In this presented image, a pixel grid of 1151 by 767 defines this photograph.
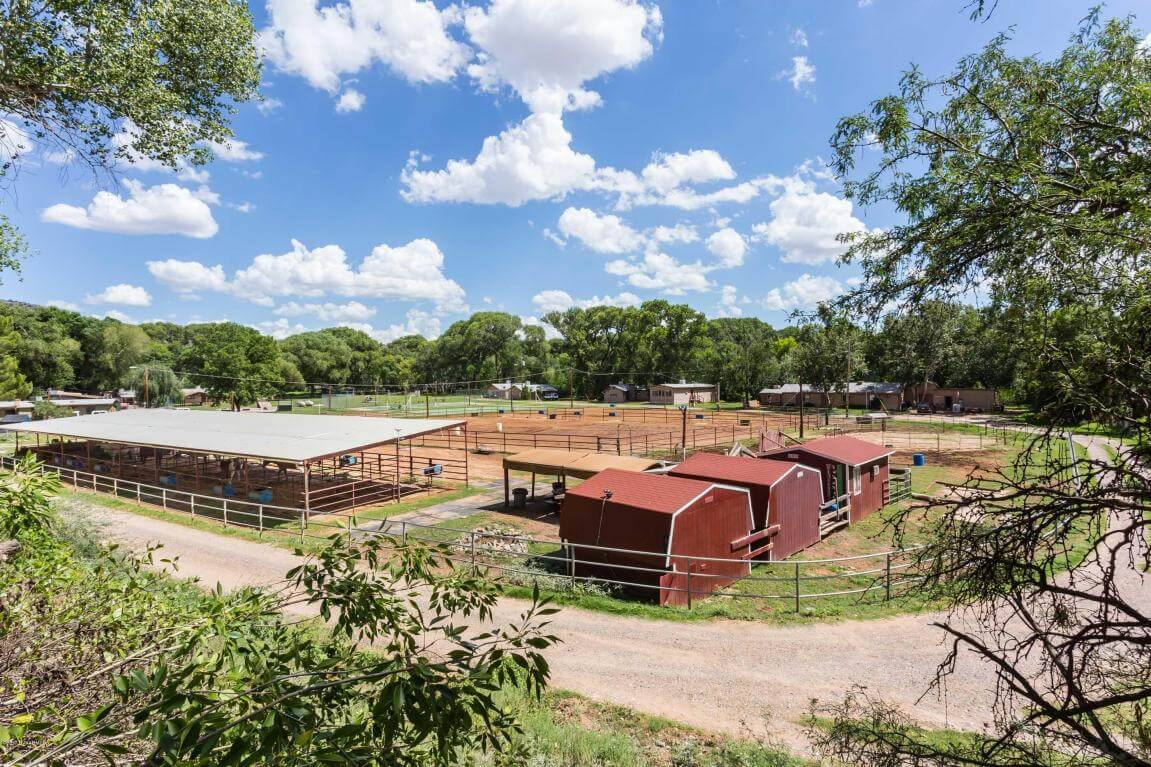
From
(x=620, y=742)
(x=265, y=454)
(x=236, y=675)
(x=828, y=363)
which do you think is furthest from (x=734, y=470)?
(x=828, y=363)

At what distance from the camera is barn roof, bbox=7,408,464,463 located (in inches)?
835

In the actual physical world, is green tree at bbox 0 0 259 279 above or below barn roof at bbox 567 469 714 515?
above

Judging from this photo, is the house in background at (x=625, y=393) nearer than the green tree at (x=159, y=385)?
No

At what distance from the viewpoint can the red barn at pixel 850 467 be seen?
18453mm

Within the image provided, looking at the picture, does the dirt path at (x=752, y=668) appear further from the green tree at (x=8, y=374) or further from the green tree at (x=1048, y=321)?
the green tree at (x=8, y=374)

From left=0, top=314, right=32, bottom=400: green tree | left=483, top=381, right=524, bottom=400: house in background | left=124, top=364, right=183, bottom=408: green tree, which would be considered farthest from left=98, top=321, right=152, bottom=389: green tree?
left=483, top=381, right=524, bottom=400: house in background

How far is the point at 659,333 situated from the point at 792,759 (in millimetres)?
83441

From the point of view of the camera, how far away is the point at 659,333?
87875mm

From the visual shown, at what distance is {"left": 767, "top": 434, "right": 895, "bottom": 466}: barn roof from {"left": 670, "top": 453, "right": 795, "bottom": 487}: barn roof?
356 cm

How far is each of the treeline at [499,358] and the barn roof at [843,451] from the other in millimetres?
23193

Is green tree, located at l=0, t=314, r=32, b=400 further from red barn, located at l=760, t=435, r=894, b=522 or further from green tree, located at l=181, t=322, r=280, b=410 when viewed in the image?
red barn, located at l=760, t=435, r=894, b=522

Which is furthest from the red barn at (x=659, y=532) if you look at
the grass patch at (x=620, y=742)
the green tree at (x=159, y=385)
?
the green tree at (x=159, y=385)

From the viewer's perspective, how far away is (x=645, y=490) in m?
12.9

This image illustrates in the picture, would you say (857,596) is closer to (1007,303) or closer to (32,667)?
(1007,303)
